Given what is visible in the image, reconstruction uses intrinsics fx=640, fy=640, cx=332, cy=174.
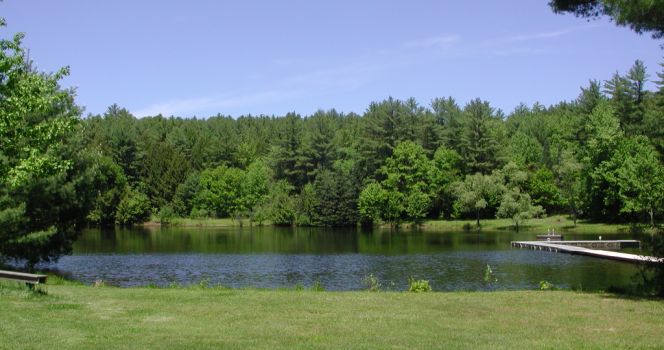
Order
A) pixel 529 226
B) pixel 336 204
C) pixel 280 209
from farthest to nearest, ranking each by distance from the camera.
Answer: pixel 280 209 < pixel 336 204 < pixel 529 226

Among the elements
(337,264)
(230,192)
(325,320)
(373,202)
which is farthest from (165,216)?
(325,320)

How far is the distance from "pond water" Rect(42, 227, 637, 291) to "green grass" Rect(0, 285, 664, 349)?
9.45m

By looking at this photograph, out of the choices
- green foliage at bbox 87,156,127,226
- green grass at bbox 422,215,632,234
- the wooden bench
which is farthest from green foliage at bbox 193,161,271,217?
the wooden bench

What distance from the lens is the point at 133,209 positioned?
86.3 m

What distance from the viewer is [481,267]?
33688mm

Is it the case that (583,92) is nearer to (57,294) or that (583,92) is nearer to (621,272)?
(621,272)

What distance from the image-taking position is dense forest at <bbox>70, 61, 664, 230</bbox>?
63750 millimetres

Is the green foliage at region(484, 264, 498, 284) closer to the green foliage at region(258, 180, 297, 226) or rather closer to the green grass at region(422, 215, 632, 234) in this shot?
the green grass at region(422, 215, 632, 234)

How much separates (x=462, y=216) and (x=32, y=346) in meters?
71.3

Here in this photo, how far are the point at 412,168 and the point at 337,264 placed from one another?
44.2m

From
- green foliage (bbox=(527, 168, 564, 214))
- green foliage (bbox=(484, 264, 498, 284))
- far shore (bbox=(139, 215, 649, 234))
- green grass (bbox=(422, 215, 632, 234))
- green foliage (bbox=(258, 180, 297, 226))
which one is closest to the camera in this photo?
green foliage (bbox=(484, 264, 498, 284))

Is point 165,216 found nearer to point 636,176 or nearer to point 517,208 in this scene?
point 517,208

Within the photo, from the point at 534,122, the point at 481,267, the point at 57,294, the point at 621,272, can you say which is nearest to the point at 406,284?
the point at 481,267

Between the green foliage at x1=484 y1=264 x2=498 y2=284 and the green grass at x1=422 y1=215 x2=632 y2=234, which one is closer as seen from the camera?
the green foliage at x1=484 y1=264 x2=498 y2=284
